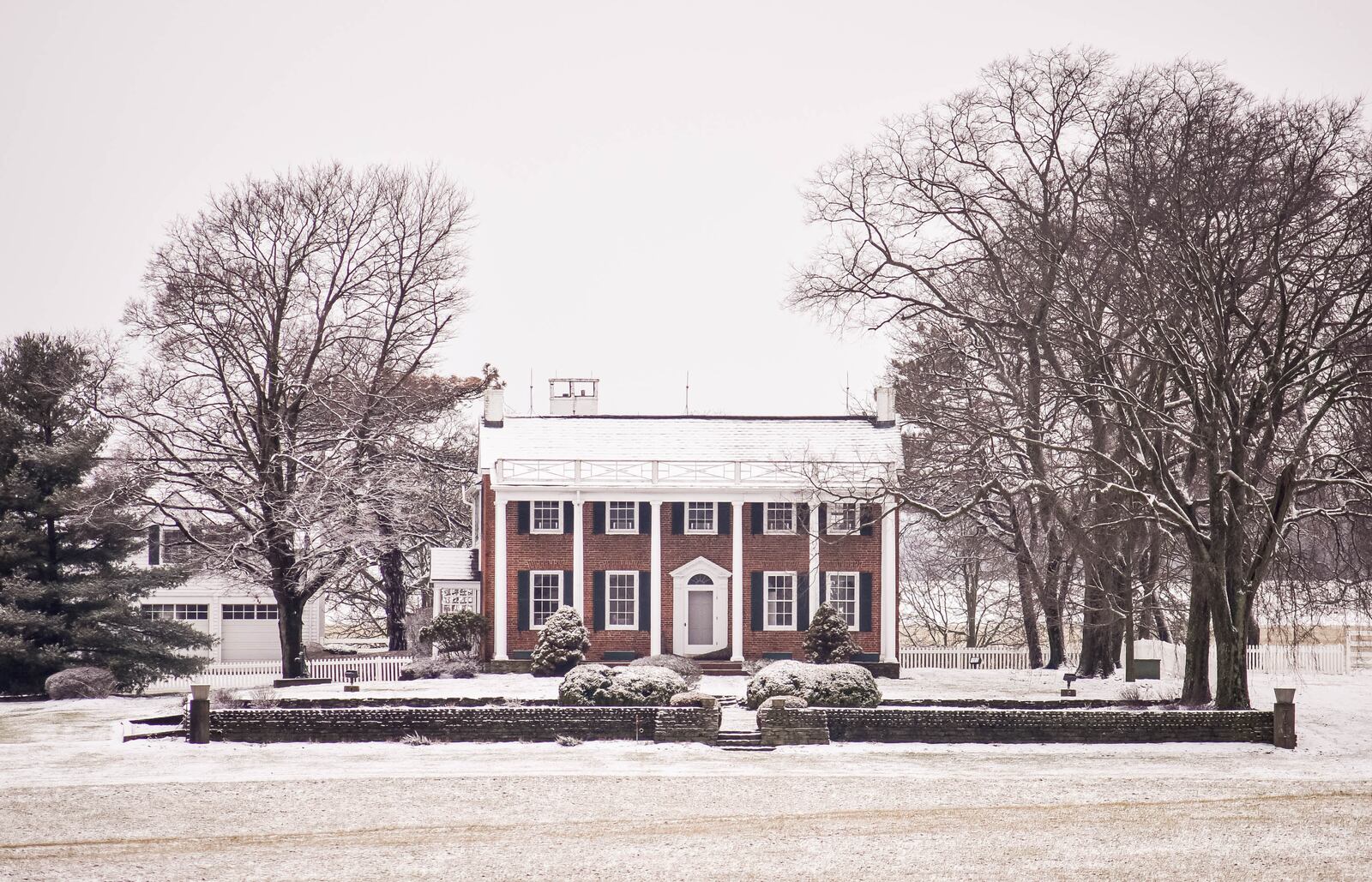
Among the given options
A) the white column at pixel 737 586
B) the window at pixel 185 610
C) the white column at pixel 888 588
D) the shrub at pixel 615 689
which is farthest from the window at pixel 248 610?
the shrub at pixel 615 689

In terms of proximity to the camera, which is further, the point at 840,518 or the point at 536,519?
the point at 536,519

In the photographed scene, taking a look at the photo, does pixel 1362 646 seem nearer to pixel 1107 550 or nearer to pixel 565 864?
pixel 1107 550

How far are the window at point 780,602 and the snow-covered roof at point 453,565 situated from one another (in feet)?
26.5

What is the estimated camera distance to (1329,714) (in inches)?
1107

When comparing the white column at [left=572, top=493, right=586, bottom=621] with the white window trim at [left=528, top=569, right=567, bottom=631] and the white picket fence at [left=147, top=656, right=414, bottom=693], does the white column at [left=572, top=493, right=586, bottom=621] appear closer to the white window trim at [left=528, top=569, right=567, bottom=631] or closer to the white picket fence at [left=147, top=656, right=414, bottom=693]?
the white window trim at [left=528, top=569, right=567, bottom=631]

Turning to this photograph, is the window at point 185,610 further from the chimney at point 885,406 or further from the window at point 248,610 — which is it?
the chimney at point 885,406

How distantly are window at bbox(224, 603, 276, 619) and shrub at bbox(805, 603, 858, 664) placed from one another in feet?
54.2

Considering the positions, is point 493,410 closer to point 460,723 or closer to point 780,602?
point 780,602

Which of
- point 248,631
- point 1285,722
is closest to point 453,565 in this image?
point 248,631

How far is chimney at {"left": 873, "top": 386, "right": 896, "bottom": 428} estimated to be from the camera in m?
42.1

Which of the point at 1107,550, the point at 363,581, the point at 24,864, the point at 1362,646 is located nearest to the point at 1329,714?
the point at 1107,550

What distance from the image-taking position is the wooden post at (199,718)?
24188 mm

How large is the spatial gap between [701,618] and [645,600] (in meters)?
1.59

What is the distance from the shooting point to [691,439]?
41438mm
